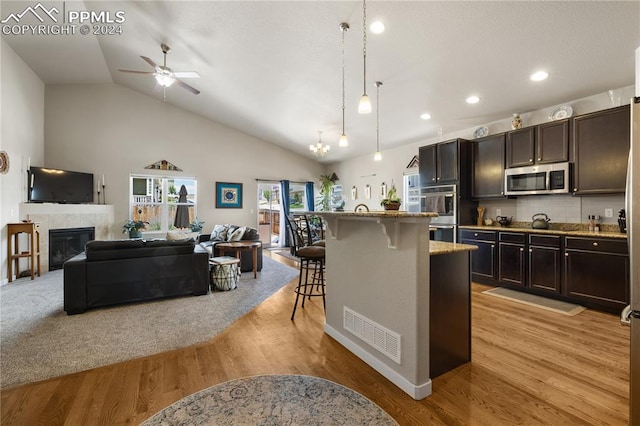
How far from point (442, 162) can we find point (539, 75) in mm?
1821

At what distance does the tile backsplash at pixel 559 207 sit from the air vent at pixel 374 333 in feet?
11.7

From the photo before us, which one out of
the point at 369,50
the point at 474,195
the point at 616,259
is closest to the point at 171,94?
the point at 369,50

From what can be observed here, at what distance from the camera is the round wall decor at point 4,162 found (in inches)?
176

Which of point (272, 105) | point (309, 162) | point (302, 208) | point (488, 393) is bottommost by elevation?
point (488, 393)

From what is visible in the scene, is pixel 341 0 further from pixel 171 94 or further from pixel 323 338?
pixel 171 94

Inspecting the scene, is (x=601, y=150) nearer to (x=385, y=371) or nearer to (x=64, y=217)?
(x=385, y=371)

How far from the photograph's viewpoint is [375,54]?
141 inches

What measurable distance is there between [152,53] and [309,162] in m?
5.18

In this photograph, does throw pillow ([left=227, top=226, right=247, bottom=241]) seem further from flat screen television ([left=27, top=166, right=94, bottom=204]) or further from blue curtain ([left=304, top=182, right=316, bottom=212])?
blue curtain ([left=304, top=182, right=316, bottom=212])

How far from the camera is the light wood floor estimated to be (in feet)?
5.51

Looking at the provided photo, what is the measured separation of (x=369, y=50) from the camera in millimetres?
3518

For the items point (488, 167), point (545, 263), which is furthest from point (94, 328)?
point (488, 167)

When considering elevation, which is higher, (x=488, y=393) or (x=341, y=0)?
(x=341, y=0)

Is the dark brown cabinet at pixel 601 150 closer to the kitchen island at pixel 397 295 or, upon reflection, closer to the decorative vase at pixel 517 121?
the decorative vase at pixel 517 121
